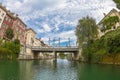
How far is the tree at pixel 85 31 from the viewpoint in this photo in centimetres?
7481

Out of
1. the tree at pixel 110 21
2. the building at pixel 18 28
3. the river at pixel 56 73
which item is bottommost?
the river at pixel 56 73

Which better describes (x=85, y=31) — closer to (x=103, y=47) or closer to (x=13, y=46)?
(x=103, y=47)

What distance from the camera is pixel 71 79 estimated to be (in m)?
27.2

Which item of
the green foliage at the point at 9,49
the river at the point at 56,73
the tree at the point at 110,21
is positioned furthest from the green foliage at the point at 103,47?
the green foliage at the point at 9,49

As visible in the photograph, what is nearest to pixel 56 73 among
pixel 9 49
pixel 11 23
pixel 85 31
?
pixel 85 31

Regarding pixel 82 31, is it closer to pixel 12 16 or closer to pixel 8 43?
pixel 8 43

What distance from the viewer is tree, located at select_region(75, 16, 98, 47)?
7481 cm

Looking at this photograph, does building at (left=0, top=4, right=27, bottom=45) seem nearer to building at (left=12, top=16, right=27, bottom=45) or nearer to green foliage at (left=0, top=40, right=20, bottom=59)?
building at (left=12, top=16, right=27, bottom=45)

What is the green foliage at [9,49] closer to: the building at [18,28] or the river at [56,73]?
the building at [18,28]

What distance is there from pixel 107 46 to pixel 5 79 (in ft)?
131

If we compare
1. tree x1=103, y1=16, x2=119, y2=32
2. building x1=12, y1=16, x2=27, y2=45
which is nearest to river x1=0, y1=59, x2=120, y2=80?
tree x1=103, y1=16, x2=119, y2=32

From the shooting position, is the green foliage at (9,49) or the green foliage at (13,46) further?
the green foliage at (13,46)

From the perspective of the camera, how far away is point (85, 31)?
75125 mm

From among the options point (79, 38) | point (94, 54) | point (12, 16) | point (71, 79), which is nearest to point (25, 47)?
point (12, 16)
